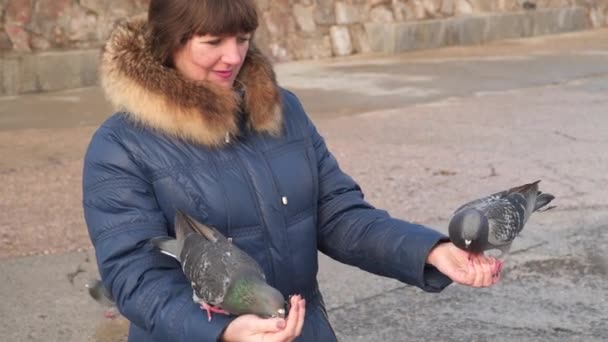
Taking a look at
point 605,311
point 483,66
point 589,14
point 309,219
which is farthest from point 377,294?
point 589,14

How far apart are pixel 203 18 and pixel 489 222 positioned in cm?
79

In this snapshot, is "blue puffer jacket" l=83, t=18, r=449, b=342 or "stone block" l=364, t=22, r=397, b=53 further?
"stone block" l=364, t=22, r=397, b=53

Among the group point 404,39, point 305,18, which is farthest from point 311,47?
point 404,39

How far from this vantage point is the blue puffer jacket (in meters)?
2.48

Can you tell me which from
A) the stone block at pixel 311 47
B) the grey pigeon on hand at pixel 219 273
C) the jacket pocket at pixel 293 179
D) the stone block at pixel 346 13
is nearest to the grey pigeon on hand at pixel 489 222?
the jacket pocket at pixel 293 179

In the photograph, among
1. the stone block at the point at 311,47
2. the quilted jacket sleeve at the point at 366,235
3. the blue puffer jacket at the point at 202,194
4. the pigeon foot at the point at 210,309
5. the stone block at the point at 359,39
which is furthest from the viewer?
the stone block at the point at 359,39

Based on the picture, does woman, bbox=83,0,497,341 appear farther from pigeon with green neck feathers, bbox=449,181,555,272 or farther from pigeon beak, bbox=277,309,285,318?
→ pigeon beak, bbox=277,309,285,318

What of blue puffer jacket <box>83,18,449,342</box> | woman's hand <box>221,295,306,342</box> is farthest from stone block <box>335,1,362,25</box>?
woman's hand <box>221,295,306,342</box>

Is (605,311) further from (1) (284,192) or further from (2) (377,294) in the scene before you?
(1) (284,192)

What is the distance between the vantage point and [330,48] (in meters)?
13.3

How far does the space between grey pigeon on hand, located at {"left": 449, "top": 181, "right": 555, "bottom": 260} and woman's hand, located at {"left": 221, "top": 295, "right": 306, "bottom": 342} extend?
0.50m

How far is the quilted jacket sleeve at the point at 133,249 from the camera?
2.39m

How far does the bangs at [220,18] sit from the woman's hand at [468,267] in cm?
73

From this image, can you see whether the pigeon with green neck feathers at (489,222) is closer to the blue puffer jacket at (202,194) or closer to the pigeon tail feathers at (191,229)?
the blue puffer jacket at (202,194)
